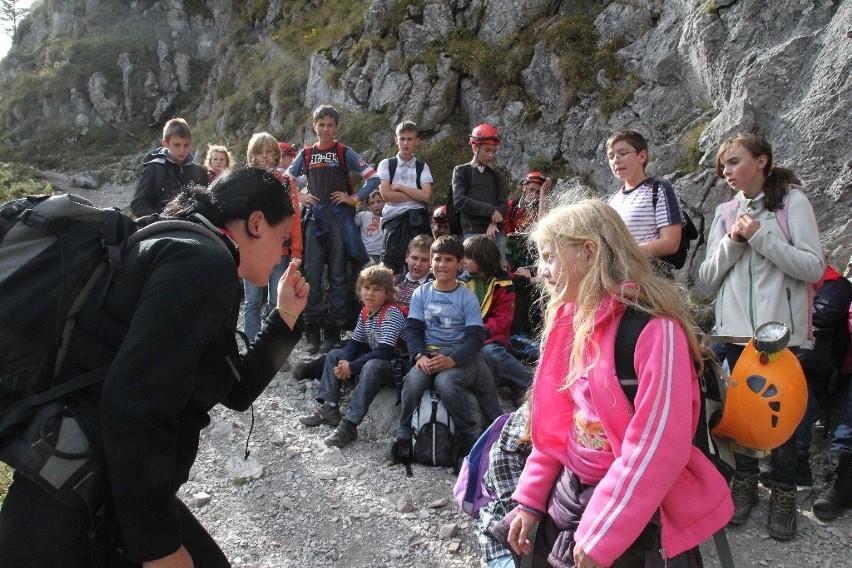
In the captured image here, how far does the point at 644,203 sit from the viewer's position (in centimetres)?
454

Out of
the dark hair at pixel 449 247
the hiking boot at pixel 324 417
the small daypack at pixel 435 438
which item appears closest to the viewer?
the small daypack at pixel 435 438

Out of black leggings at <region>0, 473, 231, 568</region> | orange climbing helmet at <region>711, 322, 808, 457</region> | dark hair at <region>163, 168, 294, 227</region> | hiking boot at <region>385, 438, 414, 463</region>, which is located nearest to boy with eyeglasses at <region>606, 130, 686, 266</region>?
orange climbing helmet at <region>711, 322, 808, 457</region>

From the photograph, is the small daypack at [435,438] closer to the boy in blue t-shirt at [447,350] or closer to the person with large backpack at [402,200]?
the boy in blue t-shirt at [447,350]

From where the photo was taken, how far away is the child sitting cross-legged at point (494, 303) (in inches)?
215

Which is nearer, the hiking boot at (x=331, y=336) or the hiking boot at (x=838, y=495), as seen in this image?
the hiking boot at (x=838, y=495)

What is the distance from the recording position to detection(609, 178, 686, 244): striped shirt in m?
4.47

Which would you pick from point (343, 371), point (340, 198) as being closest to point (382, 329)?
point (343, 371)

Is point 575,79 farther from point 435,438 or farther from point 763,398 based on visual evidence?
point 763,398

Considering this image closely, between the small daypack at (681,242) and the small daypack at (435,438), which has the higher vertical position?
the small daypack at (681,242)

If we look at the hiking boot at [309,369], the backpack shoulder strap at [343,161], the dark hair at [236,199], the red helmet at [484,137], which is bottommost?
the hiking boot at [309,369]

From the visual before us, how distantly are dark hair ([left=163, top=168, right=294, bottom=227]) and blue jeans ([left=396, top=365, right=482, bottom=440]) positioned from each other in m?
3.03

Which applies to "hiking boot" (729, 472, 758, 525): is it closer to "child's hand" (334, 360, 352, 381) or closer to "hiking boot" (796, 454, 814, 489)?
"hiking boot" (796, 454, 814, 489)

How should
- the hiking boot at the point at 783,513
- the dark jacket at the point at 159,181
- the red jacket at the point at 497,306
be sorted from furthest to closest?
1. the dark jacket at the point at 159,181
2. the red jacket at the point at 497,306
3. the hiking boot at the point at 783,513

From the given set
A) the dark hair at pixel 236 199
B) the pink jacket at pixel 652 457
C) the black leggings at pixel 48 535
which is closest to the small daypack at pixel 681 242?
the pink jacket at pixel 652 457
